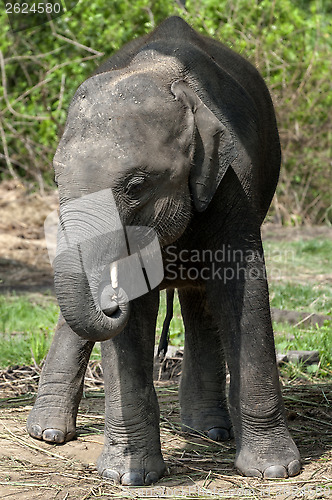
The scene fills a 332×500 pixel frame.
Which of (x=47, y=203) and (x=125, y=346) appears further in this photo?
(x=47, y=203)

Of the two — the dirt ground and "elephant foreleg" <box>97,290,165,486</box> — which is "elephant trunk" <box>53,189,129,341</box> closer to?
"elephant foreleg" <box>97,290,165,486</box>

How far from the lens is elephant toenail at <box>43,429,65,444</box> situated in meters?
4.20

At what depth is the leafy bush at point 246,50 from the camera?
11844 mm

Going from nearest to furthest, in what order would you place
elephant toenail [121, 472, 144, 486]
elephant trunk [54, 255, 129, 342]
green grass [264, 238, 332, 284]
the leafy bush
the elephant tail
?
elephant trunk [54, 255, 129, 342]
elephant toenail [121, 472, 144, 486]
the elephant tail
green grass [264, 238, 332, 284]
the leafy bush

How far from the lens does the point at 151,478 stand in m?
3.52

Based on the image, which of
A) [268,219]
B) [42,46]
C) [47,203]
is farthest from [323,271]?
[42,46]

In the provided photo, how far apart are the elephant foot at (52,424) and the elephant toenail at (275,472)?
48.7 inches

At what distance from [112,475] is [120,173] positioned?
4.68 ft

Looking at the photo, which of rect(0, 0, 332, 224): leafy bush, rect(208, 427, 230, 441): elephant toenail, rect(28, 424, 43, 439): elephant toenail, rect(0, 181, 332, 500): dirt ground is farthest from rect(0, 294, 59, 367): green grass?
rect(0, 0, 332, 224): leafy bush

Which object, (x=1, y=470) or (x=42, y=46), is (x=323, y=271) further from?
(x=42, y=46)

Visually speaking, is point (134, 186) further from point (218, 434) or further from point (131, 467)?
point (218, 434)

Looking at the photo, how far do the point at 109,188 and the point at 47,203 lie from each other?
28.7ft

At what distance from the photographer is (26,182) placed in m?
12.5

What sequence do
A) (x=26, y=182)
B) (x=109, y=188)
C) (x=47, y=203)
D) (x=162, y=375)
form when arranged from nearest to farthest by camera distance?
(x=109, y=188), (x=162, y=375), (x=47, y=203), (x=26, y=182)
